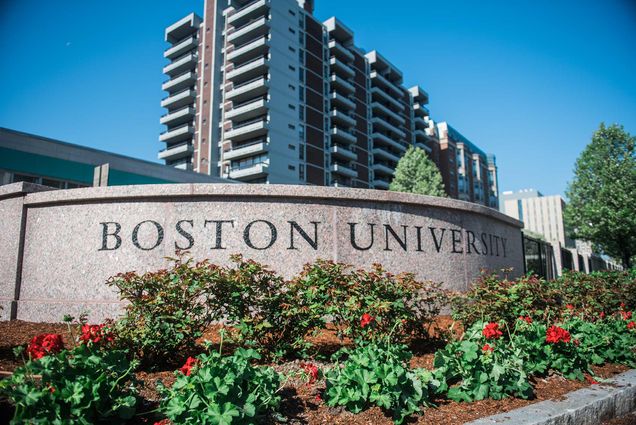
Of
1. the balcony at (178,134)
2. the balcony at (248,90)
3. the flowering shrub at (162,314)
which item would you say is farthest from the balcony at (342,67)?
the flowering shrub at (162,314)

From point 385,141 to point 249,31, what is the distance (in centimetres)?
2495

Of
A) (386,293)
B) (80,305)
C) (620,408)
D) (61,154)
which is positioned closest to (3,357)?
(80,305)

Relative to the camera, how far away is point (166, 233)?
21.3ft

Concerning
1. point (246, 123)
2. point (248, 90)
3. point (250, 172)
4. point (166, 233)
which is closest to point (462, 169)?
point (246, 123)

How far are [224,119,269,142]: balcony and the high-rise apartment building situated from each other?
117mm

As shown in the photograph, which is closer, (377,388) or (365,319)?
(377,388)

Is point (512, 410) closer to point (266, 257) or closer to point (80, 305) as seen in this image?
point (266, 257)

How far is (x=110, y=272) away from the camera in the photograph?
6430mm

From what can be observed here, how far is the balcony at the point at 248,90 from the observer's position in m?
44.5

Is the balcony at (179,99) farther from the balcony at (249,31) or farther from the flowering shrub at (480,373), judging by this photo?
the flowering shrub at (480,373)

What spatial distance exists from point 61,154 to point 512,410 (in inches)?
1009

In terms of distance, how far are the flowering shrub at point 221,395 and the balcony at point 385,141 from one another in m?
59.0

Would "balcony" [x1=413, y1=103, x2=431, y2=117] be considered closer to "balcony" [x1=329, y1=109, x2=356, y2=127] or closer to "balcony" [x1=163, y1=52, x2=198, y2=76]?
"balcony" [x1=329, y1=109, x2=356, y2=127]

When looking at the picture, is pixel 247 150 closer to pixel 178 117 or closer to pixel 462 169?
pixel 178 117
